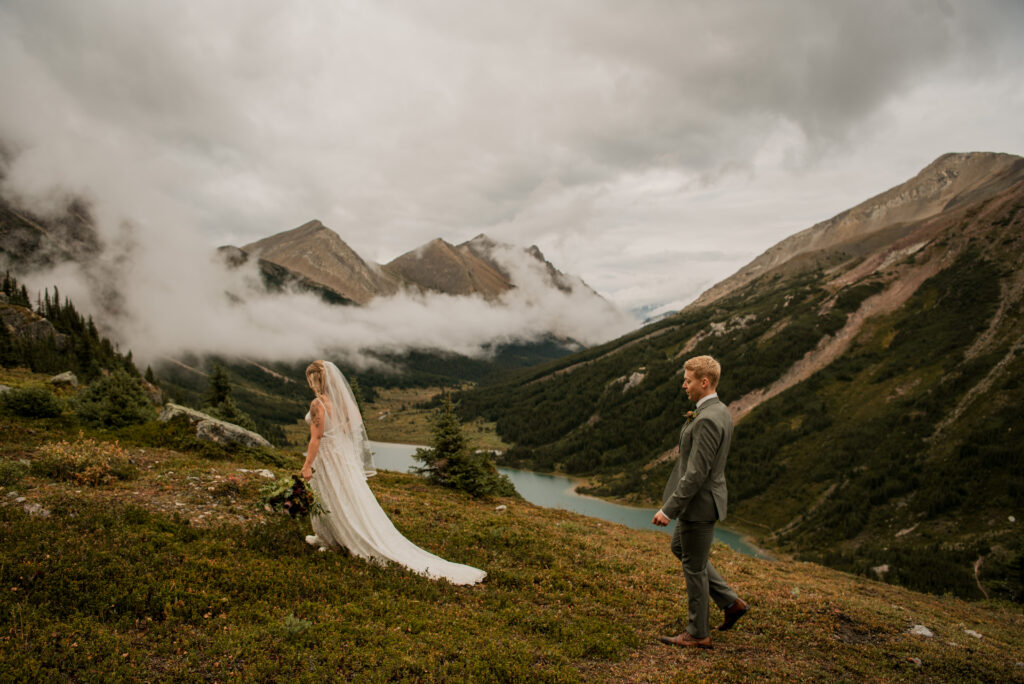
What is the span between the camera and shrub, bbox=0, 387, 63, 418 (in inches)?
679

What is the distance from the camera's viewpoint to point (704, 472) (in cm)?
718

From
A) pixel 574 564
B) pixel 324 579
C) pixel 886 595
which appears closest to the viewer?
pixel 324 579

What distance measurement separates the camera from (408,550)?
10523mm

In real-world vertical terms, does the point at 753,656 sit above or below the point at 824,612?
above

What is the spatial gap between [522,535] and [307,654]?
334 inches

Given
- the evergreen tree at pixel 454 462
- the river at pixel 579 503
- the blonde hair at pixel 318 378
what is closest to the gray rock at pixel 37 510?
the blonde hair at pixel 318 378

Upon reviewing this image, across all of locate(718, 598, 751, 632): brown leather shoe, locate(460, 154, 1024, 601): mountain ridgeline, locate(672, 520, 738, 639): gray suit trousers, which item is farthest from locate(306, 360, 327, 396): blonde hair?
locate(460, 154, 1024, 601): mountain ridgeline

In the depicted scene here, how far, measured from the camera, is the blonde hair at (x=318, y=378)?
32.7 ft

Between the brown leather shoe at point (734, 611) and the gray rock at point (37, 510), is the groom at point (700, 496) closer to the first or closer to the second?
the brown leather shoe at point (734, 611)

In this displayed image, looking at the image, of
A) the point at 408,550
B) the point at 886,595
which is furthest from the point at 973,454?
the point at 408,550

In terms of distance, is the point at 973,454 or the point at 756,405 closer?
the point at 973,454

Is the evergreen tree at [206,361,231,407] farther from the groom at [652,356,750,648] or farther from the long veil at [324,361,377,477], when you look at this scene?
the groom at [652,356,750,648]

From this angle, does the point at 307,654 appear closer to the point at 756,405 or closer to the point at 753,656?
the point at 753,656

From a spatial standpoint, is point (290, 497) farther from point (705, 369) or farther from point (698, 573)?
point (705, 369)
